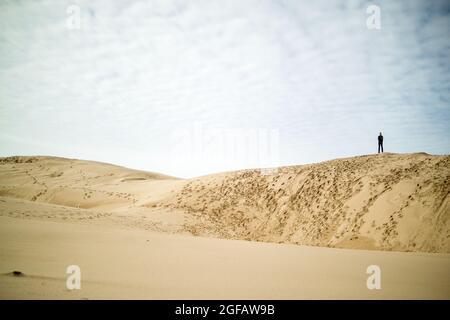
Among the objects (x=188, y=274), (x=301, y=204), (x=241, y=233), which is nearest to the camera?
(x=188, y=274)

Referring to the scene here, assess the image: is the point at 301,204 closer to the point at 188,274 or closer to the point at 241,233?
the point at 241,233

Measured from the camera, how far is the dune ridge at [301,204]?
13.0 m

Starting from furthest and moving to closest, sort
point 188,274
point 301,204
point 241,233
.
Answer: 1. point 241,233
2. point 301,204
3. point 188,274

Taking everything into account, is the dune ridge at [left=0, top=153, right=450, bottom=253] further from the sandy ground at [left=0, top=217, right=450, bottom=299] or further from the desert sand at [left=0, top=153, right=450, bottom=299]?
the sandy ground at [left=0, top=217, right=450, bottom=299]

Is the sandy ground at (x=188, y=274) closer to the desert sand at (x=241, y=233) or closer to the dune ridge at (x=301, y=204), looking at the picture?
the desert sand at (x=241, y=233)

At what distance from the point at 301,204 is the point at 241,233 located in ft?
13.7

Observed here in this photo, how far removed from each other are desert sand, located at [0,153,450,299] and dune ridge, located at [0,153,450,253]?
0.23 ft

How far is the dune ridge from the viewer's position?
1299 centimetres

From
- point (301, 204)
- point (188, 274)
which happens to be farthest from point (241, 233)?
point (188, 274)

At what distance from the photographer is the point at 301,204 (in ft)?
61.1

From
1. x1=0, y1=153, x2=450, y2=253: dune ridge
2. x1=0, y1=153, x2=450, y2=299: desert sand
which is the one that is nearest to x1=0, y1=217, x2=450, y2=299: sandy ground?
x1=0, y1=153, x2=450, y2=299: desert sand
